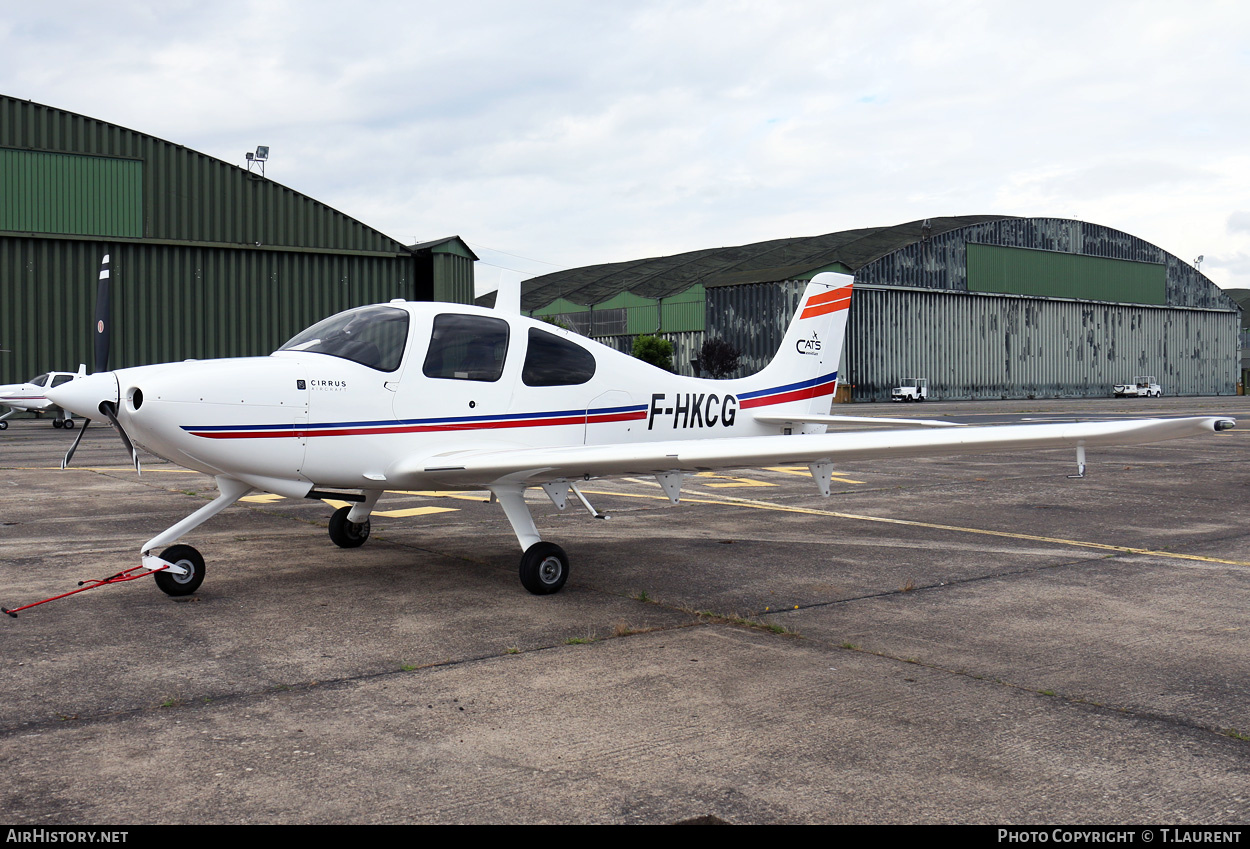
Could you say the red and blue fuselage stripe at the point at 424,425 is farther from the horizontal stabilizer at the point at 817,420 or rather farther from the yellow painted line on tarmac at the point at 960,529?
the yellow painted line on tarmac at the point at 960,529

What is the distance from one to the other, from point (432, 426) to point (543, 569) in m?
1.32

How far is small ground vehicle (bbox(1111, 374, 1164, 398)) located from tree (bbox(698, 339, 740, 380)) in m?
31.4

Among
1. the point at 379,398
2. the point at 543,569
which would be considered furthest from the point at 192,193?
the point at 543,569

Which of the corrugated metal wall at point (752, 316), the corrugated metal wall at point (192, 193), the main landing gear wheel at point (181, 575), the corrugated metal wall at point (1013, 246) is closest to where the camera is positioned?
the main landing gear wheel at point (181, 575)

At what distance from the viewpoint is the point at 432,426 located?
276 inches

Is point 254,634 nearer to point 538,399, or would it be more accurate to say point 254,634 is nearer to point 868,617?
point 538,399

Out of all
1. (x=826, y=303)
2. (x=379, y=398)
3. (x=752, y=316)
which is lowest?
(x=379, y=398)

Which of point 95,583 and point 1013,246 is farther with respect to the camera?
point 1013,246

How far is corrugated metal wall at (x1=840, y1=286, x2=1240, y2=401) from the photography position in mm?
61250

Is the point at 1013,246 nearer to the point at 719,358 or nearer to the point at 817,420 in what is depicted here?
the point at 719,358

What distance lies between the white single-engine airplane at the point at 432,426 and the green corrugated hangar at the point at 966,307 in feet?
167

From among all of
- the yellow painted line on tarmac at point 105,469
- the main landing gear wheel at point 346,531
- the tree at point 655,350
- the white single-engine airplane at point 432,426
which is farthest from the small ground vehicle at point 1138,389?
the main landing gear wheel at point 346,531

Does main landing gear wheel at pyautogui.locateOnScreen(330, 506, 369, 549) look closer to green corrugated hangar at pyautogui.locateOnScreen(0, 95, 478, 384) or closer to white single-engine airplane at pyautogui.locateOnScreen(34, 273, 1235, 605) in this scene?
white single-engine airplane at pyautogui.locateOnScreen(34, 273, 1235, 605)

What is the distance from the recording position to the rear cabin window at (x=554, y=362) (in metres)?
7.54
